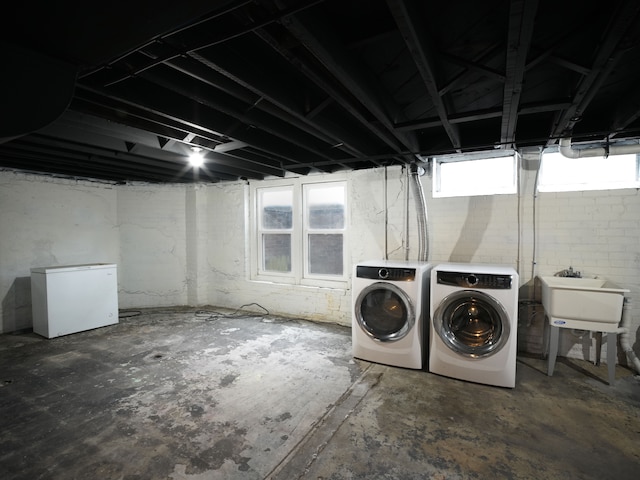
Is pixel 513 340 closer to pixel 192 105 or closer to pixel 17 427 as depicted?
pixel 192 105

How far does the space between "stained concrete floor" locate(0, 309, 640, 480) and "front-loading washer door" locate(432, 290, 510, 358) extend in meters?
0.33

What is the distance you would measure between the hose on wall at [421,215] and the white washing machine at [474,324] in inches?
34.3

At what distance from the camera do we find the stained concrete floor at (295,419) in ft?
5.45

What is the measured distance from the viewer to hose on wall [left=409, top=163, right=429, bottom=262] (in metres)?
3.62

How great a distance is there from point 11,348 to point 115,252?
1974mm

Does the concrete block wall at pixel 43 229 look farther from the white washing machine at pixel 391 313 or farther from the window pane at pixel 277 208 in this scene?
the white washing machine at pixel 391 313

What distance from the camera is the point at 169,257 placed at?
5.23 metres

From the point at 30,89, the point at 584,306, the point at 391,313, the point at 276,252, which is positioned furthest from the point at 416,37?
the point at 276,252

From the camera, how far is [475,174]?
3.51m

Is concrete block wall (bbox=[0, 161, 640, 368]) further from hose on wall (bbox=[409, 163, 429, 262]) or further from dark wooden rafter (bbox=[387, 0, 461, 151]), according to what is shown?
dark wooden rafter (bbox=[387, 0, 461, 151])

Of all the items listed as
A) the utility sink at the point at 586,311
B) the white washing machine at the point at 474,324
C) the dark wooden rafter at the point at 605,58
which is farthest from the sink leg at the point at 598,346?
the dark wooden rafter at the point at 605,58

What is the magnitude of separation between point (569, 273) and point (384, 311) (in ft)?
6.12

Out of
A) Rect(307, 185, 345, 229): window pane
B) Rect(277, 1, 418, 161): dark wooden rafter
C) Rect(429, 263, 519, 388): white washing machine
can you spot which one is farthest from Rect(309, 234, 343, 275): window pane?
Rect(277, 1, 418, 161): dark wooden rafter

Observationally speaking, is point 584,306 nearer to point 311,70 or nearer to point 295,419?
point 295,419
